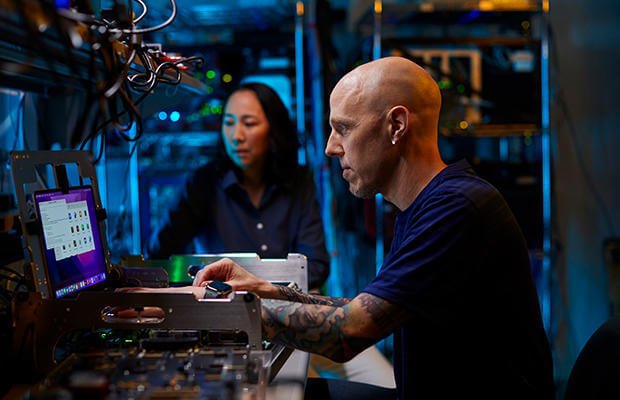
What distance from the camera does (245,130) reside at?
2.77 m

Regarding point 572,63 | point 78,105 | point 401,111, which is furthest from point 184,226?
point 572,63

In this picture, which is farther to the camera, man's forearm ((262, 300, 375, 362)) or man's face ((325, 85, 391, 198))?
man's face ((325, 85, 391, 198))

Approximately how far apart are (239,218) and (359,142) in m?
1.31

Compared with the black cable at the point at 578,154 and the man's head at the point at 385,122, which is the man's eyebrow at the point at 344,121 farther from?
the black cable at the point at 578,154

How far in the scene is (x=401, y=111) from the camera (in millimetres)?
1554

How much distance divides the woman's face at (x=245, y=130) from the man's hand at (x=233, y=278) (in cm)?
112

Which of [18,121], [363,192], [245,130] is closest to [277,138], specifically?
[245,130]

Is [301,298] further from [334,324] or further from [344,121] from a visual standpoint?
[344,121]

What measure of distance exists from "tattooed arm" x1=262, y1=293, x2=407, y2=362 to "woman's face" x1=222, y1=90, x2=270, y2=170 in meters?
1.37

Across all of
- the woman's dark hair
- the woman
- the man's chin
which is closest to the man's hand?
the man's chin

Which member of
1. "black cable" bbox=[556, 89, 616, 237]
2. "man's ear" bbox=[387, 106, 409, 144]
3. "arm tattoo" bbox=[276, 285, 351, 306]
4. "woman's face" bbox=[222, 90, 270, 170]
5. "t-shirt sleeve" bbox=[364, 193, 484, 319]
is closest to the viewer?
"t-shirt sleeve" bbox=[364, 193, 484, 319]

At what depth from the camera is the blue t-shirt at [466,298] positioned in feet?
4.53

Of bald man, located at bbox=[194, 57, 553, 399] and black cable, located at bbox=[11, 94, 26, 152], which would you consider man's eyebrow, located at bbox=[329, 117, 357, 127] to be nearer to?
bald man, located at bbox=[194, 57, 553, 399]

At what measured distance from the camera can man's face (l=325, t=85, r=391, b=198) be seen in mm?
1583
